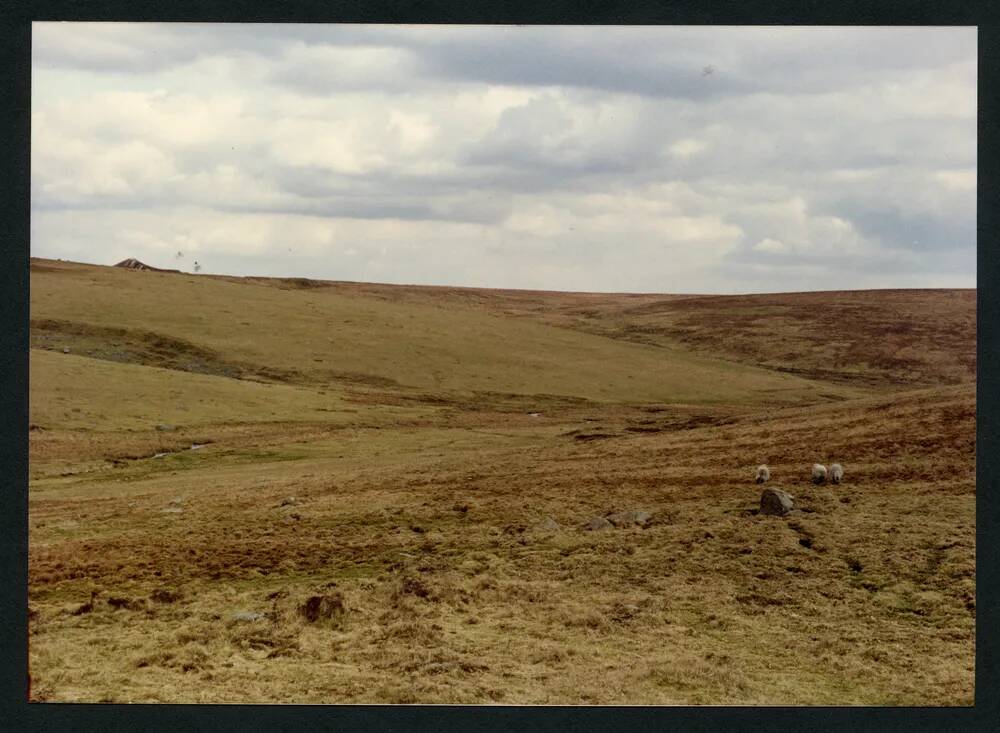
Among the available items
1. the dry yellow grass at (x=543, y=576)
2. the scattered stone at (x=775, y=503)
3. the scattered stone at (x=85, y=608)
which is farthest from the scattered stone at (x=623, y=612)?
the scattered stone at (x=85, y=608)

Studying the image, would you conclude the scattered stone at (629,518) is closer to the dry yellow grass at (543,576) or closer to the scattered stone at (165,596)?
the dry yellow grass at (543,576)

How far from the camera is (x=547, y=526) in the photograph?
21.2 metres

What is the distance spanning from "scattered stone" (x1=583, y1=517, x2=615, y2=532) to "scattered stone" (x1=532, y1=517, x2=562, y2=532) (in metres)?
0.61

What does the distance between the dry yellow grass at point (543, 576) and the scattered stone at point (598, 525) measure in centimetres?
32

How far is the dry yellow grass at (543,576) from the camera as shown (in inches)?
571

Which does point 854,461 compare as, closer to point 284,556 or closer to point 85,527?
point 284,556

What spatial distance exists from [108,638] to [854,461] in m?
17.4

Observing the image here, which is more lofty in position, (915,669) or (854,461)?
(854,461)

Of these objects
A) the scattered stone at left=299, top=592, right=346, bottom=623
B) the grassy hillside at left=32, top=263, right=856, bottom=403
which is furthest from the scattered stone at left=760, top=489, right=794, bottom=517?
the grassy hillside at left=32, top=263, right=856, bottom=403

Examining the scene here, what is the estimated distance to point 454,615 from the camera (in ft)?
55.4

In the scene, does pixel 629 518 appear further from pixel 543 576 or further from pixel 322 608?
pixel 322 608

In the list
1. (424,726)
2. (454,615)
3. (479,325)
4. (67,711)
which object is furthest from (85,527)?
(479,325)

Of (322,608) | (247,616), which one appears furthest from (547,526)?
(247,616)

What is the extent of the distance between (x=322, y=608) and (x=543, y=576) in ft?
13.4
